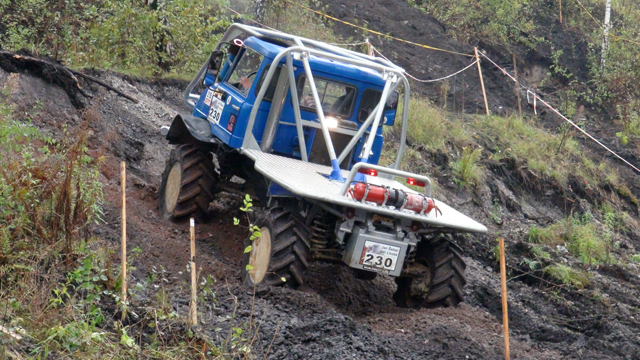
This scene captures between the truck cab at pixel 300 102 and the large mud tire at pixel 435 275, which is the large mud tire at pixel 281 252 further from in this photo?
the truck cab at pixel 300 102

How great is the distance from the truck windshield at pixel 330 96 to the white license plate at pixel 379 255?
2.21 meters

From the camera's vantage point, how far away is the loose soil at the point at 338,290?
240 inches

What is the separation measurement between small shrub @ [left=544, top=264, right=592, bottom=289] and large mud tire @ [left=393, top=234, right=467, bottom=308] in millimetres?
2958

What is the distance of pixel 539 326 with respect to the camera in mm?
8102

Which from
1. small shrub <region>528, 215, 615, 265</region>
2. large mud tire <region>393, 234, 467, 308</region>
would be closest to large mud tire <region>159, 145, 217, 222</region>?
large mud tire <region>393, 234, 467, 308</region>

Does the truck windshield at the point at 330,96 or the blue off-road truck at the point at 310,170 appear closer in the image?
the blue off-road truck at the point at 310,170

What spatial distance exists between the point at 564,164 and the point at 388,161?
455 cm

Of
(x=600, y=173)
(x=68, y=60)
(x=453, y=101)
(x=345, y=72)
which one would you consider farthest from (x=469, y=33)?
(x=345, y=72)

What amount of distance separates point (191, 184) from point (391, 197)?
3.01 meters

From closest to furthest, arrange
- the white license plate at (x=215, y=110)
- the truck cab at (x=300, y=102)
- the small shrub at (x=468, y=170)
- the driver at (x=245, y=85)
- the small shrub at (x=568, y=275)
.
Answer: the truck cab at (x=300, y=102) < the driver at (x=245, y=85) < the white license plate at (x=215, y=110) < the small shrub at (x=568, y=275) < the small shrub at (x=468, y=170)

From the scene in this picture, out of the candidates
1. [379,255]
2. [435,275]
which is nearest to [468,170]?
[435,275]

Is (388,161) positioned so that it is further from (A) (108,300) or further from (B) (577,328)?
(A) (108,300)

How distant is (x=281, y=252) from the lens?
6.72 m

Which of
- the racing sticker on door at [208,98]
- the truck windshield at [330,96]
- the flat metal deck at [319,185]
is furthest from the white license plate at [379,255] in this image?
the racing sticker on door at [208,98]
